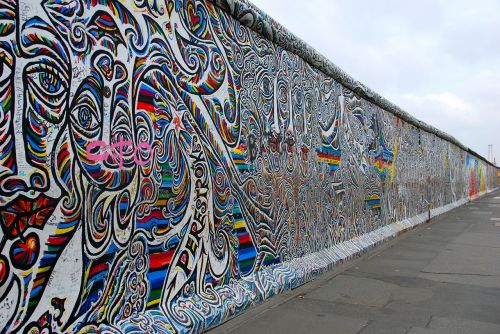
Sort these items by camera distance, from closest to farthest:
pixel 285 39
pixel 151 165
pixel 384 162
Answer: pixel 151 165, pixel 285 39, pixel 384 162

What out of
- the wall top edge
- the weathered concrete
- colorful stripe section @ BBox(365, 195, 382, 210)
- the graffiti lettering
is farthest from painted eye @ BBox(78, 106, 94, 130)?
colorful stripe section @ BBox(365, 195, 382, 210)

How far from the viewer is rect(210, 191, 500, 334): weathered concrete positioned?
4.60 metres

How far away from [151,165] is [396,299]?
3.55m

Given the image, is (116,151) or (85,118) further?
(116,151)

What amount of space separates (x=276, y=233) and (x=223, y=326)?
1731 millimetres

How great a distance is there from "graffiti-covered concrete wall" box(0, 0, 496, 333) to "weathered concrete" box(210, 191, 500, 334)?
326 mm

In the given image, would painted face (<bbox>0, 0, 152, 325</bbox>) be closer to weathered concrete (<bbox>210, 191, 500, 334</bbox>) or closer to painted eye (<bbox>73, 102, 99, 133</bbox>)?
painted eye (<bbox>73, 102, 99, 133</bbox>)

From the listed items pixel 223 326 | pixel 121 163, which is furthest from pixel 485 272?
pixel 121 163

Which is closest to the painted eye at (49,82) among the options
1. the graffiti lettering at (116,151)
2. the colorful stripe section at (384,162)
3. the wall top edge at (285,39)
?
the graffiti lettering at (116,151)

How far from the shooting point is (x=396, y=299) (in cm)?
571

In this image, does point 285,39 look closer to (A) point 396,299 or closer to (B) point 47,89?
(A) point 396,299

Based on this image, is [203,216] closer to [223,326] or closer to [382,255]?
[223,326]

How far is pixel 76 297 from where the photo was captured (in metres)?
3.15

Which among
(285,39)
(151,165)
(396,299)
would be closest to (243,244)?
(151,165)
